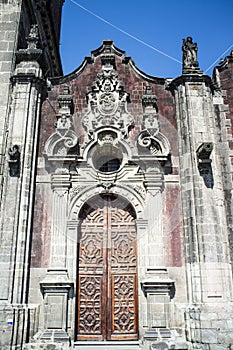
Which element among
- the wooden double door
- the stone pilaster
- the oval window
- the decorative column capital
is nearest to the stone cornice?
the stone pilaster

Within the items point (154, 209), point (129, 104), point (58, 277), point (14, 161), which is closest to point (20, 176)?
point (14, 161)

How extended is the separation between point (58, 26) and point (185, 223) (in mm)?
16396

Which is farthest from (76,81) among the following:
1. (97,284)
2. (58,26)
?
(58,26)

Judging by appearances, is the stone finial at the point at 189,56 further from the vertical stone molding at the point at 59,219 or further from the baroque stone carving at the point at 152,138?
the vertical stone molding at the point at 59,219

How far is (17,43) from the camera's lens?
487 inches

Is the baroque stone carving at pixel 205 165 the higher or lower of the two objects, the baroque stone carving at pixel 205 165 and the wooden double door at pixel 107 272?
the higher

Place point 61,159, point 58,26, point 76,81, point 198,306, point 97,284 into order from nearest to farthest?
point 198,306, point 97,284, point 61,159, point 76,81, point 58,26

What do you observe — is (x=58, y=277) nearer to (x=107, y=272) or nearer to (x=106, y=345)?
(x=107, y=272)

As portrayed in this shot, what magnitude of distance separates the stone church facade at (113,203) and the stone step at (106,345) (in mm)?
33

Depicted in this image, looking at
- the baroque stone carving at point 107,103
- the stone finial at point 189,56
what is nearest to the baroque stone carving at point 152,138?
the baroque stone carving at point 107,103

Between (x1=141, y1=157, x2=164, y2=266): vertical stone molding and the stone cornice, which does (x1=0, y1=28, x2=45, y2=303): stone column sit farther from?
(x1=141, y1=157, x2=164, y2=266): vertical stone molding

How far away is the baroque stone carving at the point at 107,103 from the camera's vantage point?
37.3ft

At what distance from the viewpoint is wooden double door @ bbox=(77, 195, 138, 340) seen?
384 inches

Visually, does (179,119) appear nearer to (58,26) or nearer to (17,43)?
(17,43)
